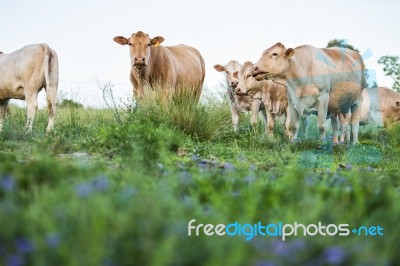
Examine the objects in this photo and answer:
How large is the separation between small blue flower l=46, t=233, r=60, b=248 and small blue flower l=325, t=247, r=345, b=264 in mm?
1000

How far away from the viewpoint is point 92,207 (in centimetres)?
236

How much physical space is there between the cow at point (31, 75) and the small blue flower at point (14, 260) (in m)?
8.93

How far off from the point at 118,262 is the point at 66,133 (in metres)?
7.14

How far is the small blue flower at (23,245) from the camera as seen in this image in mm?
2098

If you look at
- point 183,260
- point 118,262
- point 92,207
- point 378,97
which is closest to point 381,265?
point 183,260

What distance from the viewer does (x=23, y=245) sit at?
7.14 ft

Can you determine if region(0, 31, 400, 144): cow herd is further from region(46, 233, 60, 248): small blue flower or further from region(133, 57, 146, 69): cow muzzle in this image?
region(46, 233, 60, 248): small blue flower

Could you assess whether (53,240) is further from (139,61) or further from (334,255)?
(139,61)

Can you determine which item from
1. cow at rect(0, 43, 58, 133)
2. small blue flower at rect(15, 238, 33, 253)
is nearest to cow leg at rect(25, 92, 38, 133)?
cow at rect(0, 43, 58, 133)

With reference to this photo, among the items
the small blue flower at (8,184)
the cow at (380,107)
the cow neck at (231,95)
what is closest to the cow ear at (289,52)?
the cow neck at (231,95)

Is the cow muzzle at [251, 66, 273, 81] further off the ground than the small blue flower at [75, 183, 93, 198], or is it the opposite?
the cow muzzle at [251, 66, 273, 81]

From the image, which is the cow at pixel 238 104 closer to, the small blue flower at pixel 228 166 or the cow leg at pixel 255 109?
the cow leg at pixel 255 109

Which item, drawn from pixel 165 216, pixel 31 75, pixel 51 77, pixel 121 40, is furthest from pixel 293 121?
pixel 165 216

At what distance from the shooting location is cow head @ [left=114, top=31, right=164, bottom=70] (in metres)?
11.2
